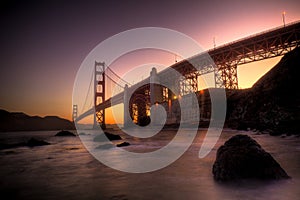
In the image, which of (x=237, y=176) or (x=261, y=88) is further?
(x=261, y=88)

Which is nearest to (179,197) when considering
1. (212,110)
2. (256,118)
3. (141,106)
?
(256,118)

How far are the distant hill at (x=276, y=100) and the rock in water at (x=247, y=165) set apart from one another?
10622mm

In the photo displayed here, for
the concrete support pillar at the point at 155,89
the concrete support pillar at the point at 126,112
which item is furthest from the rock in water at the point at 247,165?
the concrete support pillar at the point at 126,112

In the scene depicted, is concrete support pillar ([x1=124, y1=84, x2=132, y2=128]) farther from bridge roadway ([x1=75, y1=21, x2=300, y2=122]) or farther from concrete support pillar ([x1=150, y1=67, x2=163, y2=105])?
bridge roadway ([x1=75, y1=21, x2=300, y2=122])

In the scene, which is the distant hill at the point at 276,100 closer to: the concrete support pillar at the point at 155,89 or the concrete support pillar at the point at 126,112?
the concrete support pillar at the point at 155,89

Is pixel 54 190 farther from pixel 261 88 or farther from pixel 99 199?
pixel 261 88

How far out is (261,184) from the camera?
7.93ft

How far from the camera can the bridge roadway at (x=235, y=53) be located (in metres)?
24.6

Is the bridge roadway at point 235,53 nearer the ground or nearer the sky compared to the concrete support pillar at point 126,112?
nearer the sky

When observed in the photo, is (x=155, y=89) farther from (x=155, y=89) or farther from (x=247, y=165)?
(x=247, y=165)

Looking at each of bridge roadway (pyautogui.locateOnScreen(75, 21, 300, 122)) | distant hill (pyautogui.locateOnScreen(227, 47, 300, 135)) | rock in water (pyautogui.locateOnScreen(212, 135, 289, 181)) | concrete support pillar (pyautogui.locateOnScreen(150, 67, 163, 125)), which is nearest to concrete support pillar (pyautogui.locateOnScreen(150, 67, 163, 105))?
concrete support pillar (pyautogui.locateOnScreen(150, 67, 163, 125))

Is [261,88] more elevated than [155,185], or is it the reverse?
[261,88]

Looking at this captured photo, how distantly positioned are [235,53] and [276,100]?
17.2 m

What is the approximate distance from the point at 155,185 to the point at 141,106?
52.8 m
